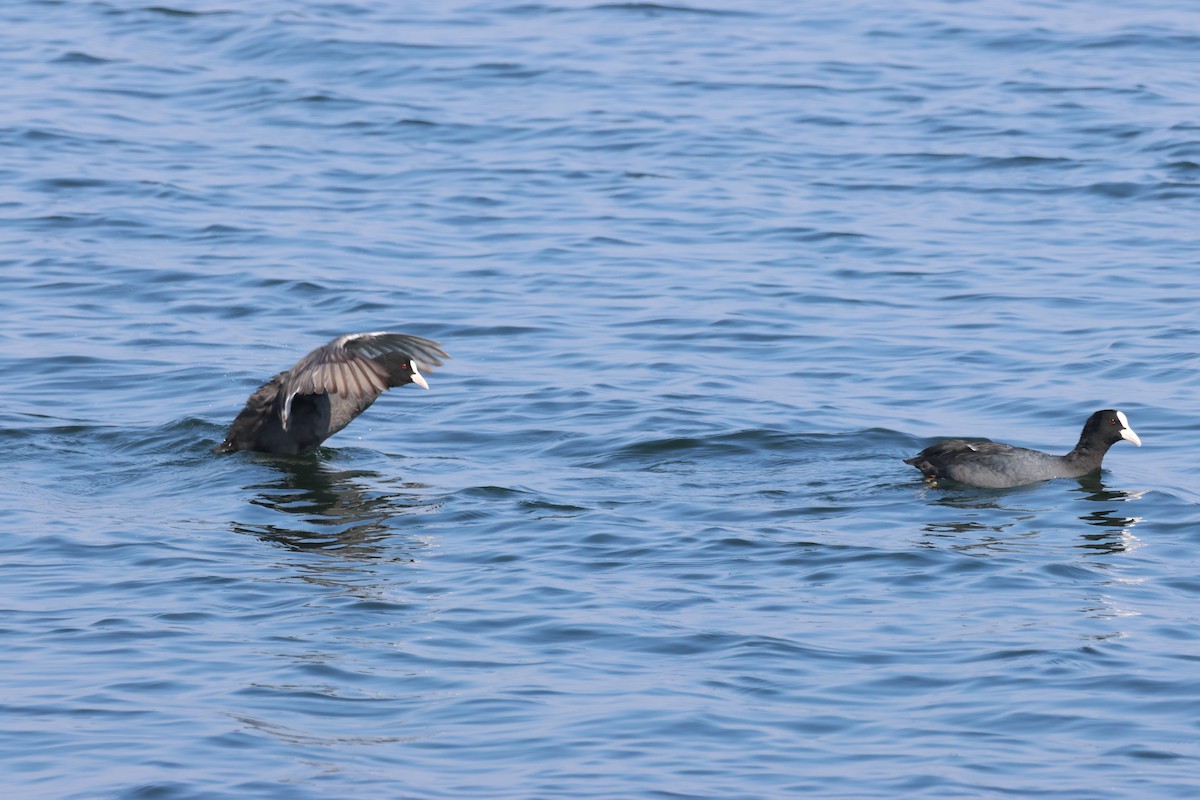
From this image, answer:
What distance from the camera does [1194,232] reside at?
691 inches

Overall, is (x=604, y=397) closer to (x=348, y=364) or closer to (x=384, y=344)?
(x=384, y=344)

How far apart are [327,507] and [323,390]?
80cm

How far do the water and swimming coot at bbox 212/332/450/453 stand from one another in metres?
0.19

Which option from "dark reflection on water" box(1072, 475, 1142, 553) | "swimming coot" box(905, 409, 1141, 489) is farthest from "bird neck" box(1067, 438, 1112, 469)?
"dark reflection on water" box(1072, 475, 1142, 553)

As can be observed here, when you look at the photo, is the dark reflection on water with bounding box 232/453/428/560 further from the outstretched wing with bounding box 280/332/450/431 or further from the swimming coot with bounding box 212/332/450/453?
the outstretched wing with bounding box 280/332/450/431

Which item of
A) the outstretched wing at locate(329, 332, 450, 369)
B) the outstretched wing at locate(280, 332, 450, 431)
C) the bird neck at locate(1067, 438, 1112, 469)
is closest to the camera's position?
the outstretched wing at locate(280, 332, 450, 431)

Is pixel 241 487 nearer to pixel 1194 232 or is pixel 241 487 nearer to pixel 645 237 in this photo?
pixel 645 237

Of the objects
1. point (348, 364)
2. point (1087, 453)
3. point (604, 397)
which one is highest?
point (348, 364)

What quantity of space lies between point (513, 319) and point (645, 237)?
8.44ft

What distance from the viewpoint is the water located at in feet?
26.5

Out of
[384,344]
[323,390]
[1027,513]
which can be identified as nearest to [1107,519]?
[1027,513]

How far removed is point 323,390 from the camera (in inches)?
471

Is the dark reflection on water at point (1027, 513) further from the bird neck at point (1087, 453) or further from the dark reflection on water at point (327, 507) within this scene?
the dark reflection on water at point (327, 507)

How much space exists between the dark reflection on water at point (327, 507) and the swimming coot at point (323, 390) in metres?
0.20
